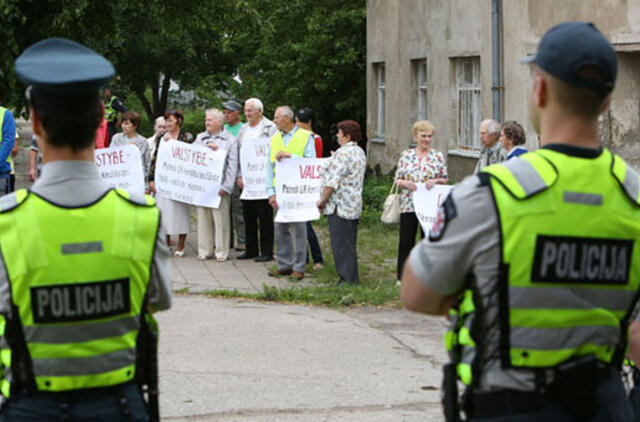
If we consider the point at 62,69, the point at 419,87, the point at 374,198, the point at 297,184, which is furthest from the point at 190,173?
the point at 419,87

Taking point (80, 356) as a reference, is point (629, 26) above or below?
above

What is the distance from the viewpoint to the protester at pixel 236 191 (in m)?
14.7

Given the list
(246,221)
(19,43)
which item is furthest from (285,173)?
(19,43)

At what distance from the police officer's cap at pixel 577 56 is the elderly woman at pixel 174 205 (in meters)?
11.5

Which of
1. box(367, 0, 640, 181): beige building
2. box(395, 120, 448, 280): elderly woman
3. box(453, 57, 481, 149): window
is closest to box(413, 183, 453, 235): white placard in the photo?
box(395, 120, 448, 280): elderly woman

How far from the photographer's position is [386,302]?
11016mm

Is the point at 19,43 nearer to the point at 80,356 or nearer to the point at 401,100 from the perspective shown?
the point at 401,100

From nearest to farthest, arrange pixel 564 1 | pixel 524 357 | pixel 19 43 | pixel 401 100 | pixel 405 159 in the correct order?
1. pixel 524 357
2. pixel 405 159
3. pixel 564 1
4. pixel 19 43
5. pixel 401 100

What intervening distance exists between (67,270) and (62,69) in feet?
1.84

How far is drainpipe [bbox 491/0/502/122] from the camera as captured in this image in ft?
60.6

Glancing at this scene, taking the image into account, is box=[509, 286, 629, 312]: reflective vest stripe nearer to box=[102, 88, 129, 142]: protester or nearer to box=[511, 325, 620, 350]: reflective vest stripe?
box=[511, 325, 620, 350]: reflective vest stripe

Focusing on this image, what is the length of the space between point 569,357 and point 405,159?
8.78 metres

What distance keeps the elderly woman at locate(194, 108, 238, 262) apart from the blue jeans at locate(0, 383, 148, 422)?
35.6 feet

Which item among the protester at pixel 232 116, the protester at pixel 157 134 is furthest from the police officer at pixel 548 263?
the protester at pixel 157 134
